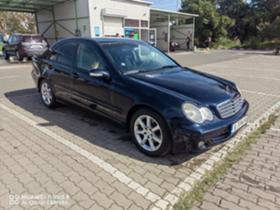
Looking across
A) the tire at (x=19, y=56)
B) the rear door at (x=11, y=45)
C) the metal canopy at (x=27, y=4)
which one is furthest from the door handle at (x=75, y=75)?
the metal canopy at (x=27, y=4)

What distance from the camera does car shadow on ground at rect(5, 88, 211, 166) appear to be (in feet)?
11.3

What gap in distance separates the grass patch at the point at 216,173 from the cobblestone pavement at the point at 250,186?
2.3 inches

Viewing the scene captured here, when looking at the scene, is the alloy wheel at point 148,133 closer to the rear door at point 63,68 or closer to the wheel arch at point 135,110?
the wheel arch at point 135,110

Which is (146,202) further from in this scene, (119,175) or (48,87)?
(48,87)

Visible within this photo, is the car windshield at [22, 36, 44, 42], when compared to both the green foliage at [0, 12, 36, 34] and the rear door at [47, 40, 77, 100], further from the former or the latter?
the green foliage at [0, 12, 36, 34]

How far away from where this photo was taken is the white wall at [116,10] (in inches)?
739

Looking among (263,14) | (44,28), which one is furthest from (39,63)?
(263,14)

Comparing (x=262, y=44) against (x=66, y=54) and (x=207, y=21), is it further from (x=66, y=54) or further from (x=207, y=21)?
(x=66, y=54)

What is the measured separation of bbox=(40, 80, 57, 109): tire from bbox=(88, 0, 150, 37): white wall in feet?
47.2

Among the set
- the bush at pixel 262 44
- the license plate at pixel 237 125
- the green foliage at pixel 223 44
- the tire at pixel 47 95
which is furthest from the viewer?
the green foliage at pixel 223 44

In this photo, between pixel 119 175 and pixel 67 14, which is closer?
pixel 119 175

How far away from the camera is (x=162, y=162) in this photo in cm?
328

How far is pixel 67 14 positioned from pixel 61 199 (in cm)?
2057

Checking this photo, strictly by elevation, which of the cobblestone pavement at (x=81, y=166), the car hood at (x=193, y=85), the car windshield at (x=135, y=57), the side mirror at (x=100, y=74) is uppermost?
the car windshield at (x=135, y=57)
